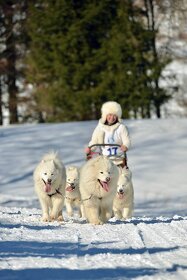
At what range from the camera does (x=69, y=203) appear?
12.2m

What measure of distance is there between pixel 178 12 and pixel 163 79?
3.50 metres

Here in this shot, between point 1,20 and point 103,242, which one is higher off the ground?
point 1,20

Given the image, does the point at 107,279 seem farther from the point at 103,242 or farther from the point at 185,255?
the point at 103,242

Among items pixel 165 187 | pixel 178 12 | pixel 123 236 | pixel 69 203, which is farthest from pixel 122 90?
pixel 123 236

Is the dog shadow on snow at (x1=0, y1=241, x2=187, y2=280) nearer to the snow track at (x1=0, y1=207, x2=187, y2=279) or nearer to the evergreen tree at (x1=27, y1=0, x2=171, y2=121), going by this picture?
the snow track at (x1=0, y1=207, x2=187, y2=279)

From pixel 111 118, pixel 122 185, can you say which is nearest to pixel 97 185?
pixel 122 185

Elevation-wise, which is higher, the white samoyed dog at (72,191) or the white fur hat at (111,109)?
the white fur hat at (111,109)

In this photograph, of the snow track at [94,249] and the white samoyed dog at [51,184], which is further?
the white samoyed dog at [51,184]

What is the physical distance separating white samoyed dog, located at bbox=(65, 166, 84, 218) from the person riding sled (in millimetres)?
729

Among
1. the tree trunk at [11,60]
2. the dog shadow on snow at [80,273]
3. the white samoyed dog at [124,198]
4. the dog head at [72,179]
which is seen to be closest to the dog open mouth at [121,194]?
the white samoyed dog at [124,198]

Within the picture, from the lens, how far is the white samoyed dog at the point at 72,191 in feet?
39.0

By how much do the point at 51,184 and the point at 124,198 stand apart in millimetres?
Result: 1692

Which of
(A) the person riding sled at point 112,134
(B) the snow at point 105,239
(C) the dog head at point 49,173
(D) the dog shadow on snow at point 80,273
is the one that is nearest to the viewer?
(D) the dog shadow on snow at point 80,273

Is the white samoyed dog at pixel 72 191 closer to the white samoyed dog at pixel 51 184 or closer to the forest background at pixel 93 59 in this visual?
the white samoyed dog at pixel 51 184
